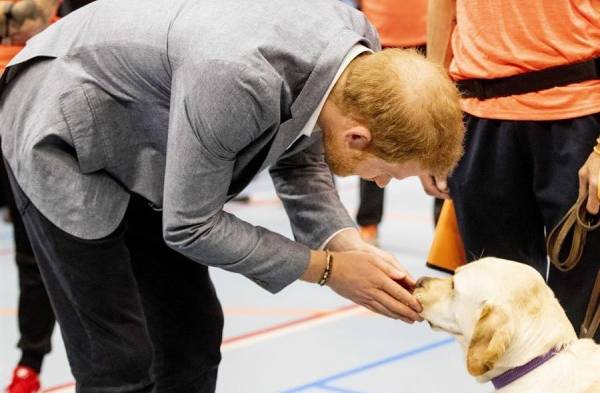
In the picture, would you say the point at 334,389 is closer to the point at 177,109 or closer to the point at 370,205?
the point at 177,109

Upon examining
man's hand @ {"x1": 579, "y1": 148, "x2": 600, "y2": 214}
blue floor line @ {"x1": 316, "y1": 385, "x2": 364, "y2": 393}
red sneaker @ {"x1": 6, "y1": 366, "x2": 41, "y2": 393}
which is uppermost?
man's hand @ {"x1": 579, "y1": 148, "x2": 600, "y2": 214}

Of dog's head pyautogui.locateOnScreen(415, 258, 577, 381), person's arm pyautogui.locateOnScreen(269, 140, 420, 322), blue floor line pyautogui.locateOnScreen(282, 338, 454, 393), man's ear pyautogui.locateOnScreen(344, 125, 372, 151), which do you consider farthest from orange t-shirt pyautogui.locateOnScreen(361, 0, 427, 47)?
man's ear pyautogui.locateOnScreen(344, 125, 372, 151)

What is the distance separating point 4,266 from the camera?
17.8 feet

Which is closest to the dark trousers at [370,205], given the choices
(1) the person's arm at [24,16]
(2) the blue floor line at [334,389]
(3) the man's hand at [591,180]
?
(2) the blue floor line at [334,389]

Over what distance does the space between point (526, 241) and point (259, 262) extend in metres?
0.82

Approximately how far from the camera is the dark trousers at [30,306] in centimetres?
327

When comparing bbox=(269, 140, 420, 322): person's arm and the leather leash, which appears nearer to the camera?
bbox=(269, 140, 420, 322): person's arm

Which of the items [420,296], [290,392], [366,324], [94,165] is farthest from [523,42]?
[366,324]

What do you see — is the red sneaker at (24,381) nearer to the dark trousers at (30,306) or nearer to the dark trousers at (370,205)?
the dark trousers at (30,306)

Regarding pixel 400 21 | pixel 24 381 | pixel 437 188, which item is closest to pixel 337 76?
pixel 437 188

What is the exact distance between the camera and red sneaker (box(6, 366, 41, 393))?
10.7ft

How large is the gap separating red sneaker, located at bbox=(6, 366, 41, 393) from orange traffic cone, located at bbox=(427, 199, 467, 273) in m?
1.36

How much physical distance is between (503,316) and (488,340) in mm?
68

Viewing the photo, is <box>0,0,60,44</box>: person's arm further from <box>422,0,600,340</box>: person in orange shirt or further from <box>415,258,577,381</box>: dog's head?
<box>415,258,577,381</box>: dog's head
